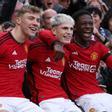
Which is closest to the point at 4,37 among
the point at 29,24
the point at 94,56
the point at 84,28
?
the point at 29,24

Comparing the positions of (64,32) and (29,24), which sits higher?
(29,24)

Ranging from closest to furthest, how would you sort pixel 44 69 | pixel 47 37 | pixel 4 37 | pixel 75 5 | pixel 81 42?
pixel 4 37 < pixel 47 37 < pixel 44 69 < pixel 81 42 < pixel 75 5

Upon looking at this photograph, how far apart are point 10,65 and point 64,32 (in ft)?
2.76

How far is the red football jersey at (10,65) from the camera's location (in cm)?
621

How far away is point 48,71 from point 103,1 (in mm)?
4906

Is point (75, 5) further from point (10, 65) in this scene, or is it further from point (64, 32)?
point (10, 65)

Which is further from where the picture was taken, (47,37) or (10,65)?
(47,37)

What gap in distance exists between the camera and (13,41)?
6285 mm

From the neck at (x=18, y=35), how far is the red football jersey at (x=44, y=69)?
0.97 feet

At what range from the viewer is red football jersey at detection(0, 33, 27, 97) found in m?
6.21

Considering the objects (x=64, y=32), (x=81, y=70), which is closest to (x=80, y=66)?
(x=81, y=70)

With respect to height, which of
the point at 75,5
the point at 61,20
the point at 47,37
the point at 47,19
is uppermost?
the point at 61,20

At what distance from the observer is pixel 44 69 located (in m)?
6.62

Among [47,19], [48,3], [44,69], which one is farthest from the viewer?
[48,3]
